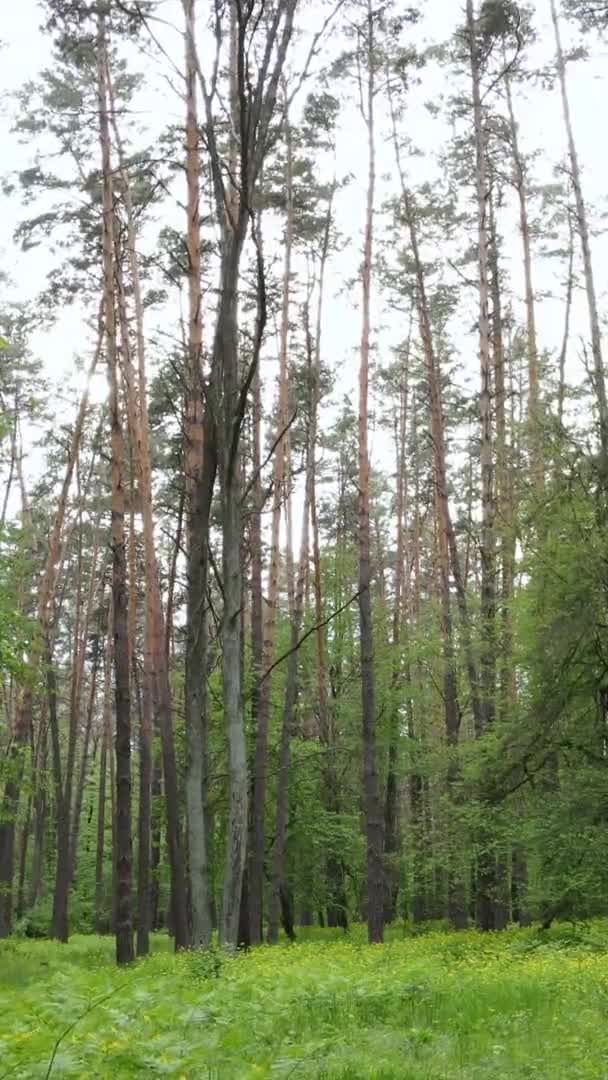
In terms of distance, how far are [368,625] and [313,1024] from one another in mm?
10312

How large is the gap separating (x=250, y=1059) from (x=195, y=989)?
8.02ft

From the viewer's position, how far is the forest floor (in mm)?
3863

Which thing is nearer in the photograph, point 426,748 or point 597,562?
point 597,562

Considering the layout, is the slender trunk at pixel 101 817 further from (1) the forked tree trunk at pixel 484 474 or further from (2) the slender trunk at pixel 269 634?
(1) the forked tree trunk at pixel 484 474

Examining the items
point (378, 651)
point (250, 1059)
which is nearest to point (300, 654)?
point (378, 651)

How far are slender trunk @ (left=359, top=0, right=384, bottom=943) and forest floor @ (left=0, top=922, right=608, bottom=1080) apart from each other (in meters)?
6.70

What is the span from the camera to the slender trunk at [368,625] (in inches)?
631

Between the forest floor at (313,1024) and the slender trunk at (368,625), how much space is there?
670 cm

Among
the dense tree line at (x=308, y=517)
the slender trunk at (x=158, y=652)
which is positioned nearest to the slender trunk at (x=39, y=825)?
the dense tree line at (x=308, y=517)

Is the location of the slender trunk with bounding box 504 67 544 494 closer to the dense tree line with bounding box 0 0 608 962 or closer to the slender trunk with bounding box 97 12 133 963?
the dense tree line with bounding box 0 0 608 962

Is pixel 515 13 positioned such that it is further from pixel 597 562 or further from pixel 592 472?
pixel 597 562

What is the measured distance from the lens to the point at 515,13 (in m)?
17.9

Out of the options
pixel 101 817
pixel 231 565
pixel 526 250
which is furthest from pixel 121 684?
pixel 101 817

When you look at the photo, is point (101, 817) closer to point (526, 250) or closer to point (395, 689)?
point (395, 689)
